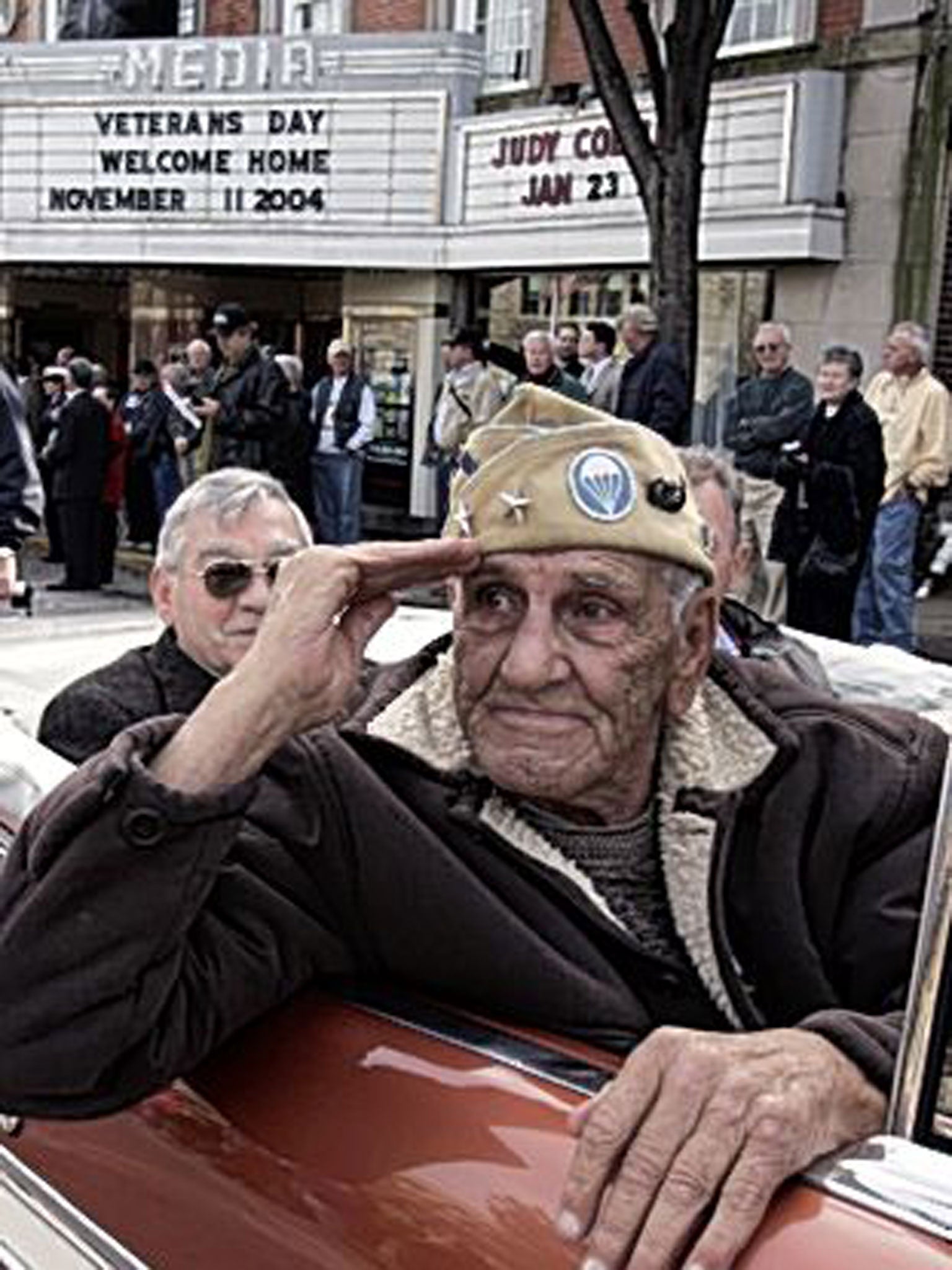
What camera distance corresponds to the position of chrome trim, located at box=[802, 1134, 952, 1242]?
130 centimetres

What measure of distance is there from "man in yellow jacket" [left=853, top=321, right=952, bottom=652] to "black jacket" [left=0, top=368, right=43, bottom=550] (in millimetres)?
3523

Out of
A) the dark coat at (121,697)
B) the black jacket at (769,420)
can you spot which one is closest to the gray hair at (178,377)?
the black jacket at (769,420)

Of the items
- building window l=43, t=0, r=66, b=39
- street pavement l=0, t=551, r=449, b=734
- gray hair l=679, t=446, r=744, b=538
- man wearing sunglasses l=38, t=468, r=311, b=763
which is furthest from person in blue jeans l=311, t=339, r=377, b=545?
building window l=43, t=0, r=66, b=39

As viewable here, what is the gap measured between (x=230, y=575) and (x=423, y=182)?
44.1 ft

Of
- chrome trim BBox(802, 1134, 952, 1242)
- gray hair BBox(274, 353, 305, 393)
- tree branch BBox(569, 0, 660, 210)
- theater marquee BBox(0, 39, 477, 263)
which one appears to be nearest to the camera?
chrome trim BBox(802, 1134, 952, 1242)

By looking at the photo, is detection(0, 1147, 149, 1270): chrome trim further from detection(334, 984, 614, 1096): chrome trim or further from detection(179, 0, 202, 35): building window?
detection(179, 0, 202, 35): building window

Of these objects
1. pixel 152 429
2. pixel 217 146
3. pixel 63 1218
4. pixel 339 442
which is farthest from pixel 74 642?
pixel 217 146

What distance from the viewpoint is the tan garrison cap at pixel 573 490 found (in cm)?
190

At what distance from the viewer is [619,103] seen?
10812mm

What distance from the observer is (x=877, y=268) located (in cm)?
1227

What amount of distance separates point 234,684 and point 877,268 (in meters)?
11.3

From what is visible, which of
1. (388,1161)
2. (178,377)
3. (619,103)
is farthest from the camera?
(178,377)

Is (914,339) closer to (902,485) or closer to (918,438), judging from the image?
(918,438)

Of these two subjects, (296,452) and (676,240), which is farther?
(296,452)
